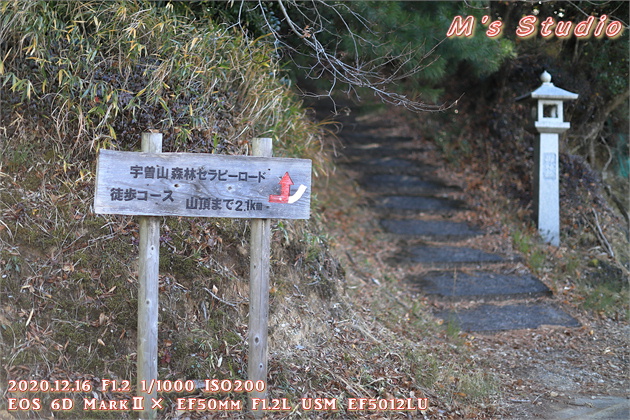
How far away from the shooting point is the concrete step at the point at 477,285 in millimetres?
7070

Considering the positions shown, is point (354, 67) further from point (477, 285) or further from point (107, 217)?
point (477, 285)

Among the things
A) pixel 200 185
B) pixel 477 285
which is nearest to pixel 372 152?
pixel 477 285

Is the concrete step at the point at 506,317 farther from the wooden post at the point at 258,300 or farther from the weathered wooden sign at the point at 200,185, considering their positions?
the weathered wooden sign at the point at 200,185

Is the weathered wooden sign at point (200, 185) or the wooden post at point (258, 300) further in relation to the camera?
the wooden post at point (258, 300)

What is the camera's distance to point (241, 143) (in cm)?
530

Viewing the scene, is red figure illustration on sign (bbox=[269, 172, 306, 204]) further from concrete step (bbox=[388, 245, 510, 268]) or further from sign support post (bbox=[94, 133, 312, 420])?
concrete step (bbox=[388, 245, 510, 268])

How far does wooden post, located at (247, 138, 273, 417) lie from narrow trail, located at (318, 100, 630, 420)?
2.24 meters

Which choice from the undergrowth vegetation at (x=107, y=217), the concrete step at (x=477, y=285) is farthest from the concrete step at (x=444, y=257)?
the undergrowth vegetation at (x=107, y=217)

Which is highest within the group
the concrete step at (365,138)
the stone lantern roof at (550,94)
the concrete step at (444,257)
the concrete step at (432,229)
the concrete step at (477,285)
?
the stone lantern roof at (550,94)

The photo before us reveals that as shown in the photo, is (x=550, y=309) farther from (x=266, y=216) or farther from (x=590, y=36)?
(x=590, y=36)

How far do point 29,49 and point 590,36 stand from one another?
925 centimetres

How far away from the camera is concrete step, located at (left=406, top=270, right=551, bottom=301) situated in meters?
7.07

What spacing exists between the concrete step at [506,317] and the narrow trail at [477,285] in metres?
0.01

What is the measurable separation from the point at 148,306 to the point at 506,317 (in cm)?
464
